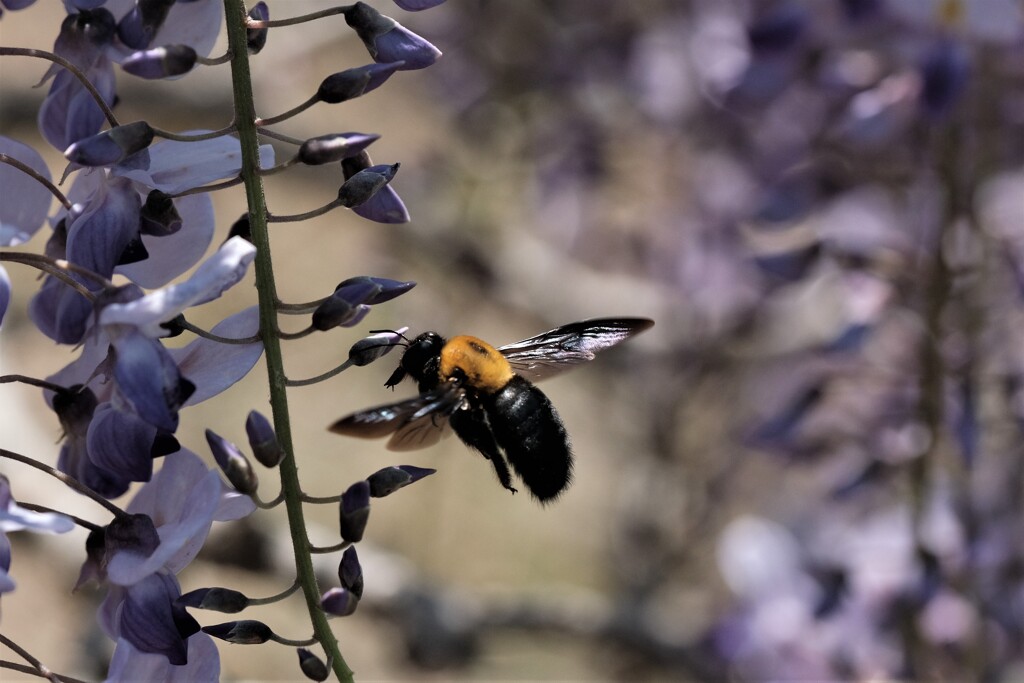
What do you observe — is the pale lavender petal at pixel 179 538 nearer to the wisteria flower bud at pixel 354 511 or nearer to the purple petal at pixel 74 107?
the wisteria flower bud at pixel 354 511

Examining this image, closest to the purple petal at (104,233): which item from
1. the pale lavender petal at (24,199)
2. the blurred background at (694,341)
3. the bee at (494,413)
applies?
the pale lavender petal at (24,199)

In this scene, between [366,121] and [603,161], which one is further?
[366,121]

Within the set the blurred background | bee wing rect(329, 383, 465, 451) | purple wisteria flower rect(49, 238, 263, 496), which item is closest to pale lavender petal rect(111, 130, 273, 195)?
purple wisteria flower rect(49, 238, 263, 496)

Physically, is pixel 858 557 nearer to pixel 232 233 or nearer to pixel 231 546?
pixel 231 546

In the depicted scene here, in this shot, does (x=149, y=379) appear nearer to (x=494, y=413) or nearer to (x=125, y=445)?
(x=125, y=445)

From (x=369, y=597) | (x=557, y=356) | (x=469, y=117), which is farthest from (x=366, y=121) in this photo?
(x=557, y=356)
